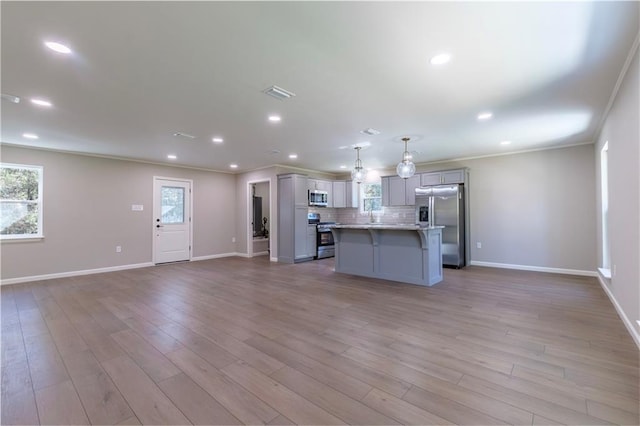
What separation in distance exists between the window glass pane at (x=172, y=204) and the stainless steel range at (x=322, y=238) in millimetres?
3372

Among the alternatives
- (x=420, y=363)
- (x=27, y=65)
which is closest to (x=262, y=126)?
(x=27, y=65)

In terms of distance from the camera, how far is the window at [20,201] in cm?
518

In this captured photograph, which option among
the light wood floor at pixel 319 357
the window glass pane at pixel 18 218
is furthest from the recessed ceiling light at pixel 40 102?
the window glass pane at pixel 18 218

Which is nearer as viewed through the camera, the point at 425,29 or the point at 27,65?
the point at 425,29

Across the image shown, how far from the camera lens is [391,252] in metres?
5.09

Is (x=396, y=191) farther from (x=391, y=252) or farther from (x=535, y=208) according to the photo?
(x=535, y=208)

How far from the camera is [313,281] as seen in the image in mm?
5129

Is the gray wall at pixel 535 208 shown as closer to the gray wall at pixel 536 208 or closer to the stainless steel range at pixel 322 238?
the gray wall at pixel 536 208

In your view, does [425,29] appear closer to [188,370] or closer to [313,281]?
[188,370]

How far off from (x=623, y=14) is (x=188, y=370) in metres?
3.98

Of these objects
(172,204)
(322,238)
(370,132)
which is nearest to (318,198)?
(322,238)

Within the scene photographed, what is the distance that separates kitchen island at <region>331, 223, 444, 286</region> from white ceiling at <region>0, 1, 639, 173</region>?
1.68 m

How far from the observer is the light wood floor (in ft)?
5.71

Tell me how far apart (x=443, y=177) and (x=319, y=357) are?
5449mm
